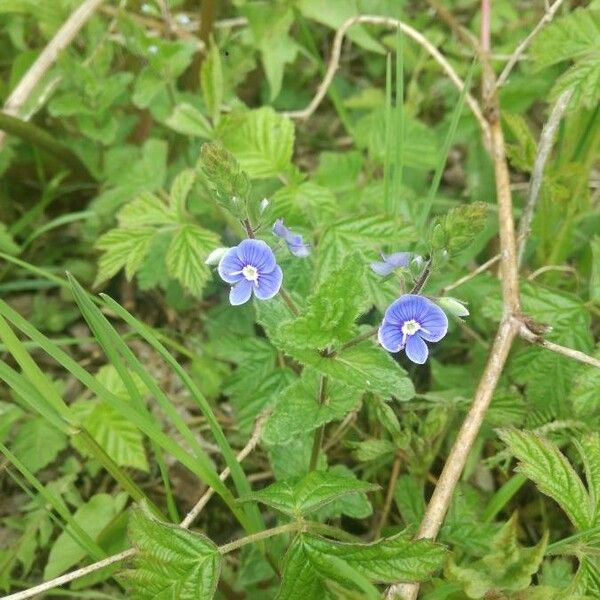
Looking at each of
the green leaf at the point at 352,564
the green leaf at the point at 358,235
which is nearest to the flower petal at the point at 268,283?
the green leaf at the point at 358,235

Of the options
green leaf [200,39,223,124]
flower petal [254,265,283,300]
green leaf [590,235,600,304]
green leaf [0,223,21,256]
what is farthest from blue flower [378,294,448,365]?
green leaf [0,223,21,256]

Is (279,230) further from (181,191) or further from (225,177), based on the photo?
(181,191)

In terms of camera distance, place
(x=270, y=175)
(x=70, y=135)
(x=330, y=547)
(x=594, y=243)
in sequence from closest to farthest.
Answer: (x=330, y=547), (x=594, y=243), (x=270, y=175), (x=70, y=135)

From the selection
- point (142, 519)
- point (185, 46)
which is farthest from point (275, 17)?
point (142, 519)

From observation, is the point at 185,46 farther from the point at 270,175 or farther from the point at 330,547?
the point at 330,547

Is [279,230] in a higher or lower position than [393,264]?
higher

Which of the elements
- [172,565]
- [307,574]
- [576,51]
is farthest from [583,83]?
[172,565]

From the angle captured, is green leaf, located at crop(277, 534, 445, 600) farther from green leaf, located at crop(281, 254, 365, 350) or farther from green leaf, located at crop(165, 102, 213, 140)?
green leaf, located at crop(165, 102, 213, 140)
